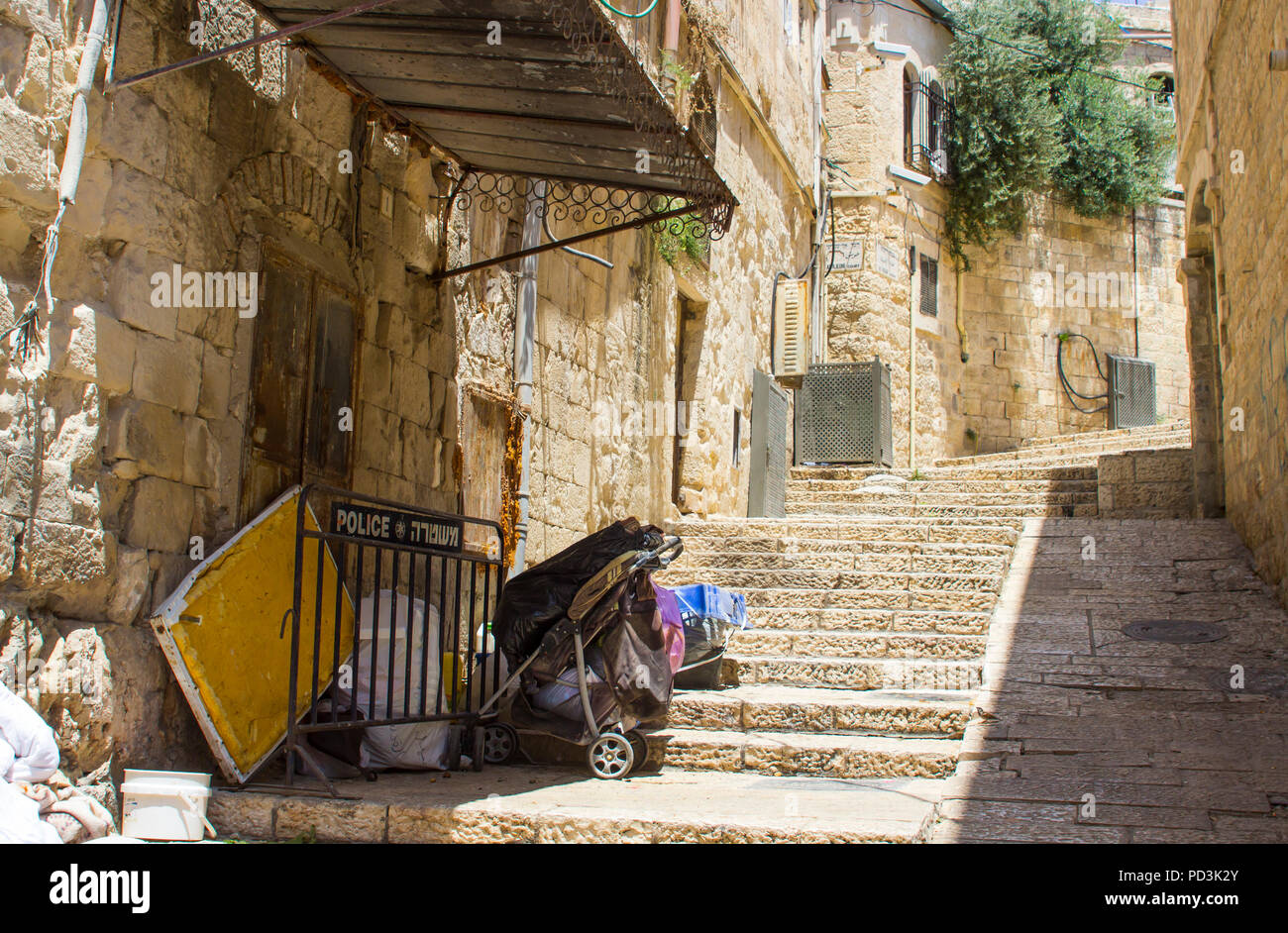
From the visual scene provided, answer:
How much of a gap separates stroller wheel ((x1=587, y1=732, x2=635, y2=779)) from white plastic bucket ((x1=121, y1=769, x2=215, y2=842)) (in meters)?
1.69

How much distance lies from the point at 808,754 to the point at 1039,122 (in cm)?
1574

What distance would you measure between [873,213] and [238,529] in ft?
45.5

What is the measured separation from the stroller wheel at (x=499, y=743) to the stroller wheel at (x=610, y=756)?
54cm

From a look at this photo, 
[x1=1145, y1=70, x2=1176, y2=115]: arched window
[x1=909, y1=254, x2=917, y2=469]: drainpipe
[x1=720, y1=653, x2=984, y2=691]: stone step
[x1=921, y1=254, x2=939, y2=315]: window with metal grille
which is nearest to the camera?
[x1=720, y1=653, x2=984, y2=691]: stone step

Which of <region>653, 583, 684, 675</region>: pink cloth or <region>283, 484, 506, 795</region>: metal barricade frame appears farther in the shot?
<region>653, 583, 684, 675</region>: pink cloth

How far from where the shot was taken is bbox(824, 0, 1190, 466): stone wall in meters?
17.0

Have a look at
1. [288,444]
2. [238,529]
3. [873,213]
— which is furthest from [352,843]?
[873,213]

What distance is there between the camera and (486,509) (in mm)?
6797

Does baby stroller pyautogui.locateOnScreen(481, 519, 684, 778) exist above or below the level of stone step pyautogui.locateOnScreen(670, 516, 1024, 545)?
below

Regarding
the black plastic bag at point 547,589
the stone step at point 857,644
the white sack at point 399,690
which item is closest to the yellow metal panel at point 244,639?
the white sack at point 399,690

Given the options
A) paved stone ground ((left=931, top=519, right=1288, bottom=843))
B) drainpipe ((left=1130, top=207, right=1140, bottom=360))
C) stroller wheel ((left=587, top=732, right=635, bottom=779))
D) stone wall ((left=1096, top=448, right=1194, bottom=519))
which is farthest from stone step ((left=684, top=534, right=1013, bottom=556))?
drainpipe ((left=1130, top=207, right=1140, bottom=360))

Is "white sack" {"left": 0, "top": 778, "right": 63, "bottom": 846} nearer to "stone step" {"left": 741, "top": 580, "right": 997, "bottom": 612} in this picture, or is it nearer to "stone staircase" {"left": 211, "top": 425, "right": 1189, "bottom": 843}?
"stone staircase" {"left": 211, "top": 425, "right": 1189, "bottom": 843}

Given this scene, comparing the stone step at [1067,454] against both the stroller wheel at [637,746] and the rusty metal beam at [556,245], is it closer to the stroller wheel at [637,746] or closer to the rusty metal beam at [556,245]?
the rusty metal beam at [556,245]
